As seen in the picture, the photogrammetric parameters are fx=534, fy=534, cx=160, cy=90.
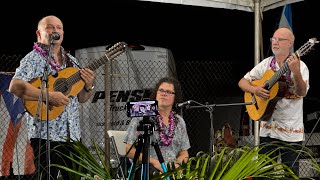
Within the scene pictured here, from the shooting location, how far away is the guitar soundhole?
3.64 m

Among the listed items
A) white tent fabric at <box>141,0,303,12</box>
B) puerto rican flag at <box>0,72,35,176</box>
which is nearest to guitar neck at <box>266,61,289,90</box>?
white tent fabric at <box>141,0,303,12</box>

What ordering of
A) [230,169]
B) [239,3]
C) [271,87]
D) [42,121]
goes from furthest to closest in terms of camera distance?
[239,3]
[271,87]
[42,121]
[230,169]

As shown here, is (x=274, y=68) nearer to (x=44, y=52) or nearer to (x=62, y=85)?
(x=62, y=85)

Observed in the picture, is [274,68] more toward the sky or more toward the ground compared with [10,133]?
more toward the sky

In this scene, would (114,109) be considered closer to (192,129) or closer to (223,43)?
(192,129)

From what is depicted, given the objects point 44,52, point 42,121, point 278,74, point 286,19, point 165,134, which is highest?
point 286,19

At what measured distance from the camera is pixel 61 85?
144 inches

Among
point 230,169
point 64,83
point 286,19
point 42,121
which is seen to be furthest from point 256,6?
point 230,169

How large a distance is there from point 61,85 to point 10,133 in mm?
2146

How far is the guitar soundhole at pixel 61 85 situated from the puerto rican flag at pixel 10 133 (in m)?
1.93

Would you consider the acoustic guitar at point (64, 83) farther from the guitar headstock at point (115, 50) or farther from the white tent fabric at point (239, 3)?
the white tent fabric at point (239, 3)

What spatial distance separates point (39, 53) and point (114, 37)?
3.96 m

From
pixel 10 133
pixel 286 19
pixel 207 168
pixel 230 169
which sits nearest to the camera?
pixel 230 169

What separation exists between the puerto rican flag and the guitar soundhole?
A: 6.34 ft
